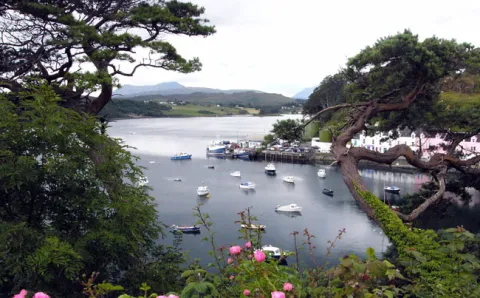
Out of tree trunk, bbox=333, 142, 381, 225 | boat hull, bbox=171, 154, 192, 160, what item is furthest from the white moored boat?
boat hull, bbox=171, 154, 192, 160

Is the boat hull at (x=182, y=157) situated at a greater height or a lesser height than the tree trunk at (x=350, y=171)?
lesser

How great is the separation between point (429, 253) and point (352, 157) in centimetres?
238

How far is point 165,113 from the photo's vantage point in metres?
109

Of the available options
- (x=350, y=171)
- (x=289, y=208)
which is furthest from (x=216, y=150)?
(x=350, y=171)

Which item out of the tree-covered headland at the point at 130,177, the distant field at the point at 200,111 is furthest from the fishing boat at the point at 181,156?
the distant field at the point at 200,111

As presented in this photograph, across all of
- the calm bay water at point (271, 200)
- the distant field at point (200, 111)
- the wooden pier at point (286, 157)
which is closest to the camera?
the calm bay water at point (271, 200)

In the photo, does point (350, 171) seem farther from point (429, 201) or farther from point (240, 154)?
point (240, 154)

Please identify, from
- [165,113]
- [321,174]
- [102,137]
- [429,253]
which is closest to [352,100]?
[429,253]

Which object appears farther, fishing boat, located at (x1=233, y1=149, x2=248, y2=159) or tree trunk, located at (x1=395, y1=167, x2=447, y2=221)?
fishing boat, located at (x1=233, y1=149, x2=248, y2=159)

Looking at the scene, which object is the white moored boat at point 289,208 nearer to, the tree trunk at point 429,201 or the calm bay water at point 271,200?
the calm bay water at point 271,200

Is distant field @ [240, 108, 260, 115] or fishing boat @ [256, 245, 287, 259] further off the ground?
distant field @ [240, 108, 260, 115]

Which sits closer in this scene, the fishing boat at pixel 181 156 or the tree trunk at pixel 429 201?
the tree trunk at pixel 429 201

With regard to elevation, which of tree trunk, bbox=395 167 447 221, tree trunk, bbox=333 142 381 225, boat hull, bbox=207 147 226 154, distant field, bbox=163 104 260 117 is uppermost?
distant field, bbox=163 104 260 117

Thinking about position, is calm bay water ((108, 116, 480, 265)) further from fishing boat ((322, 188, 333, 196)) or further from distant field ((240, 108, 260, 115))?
distant field ((240, 108, 260, 115))
